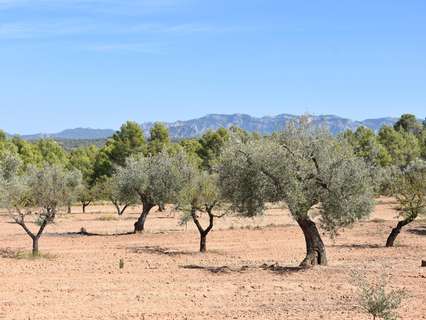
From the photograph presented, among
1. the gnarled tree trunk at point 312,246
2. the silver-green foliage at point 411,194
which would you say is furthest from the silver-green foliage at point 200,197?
the silver-green foliage at point 411,194

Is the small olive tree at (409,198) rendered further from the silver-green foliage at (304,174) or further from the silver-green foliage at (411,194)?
the silver-green foliage at (304,174)

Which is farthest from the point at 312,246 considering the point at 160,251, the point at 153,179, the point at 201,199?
the point at 153,179

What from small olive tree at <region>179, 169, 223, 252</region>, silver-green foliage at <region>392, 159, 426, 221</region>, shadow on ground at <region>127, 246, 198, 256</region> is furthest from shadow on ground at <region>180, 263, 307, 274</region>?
silver-green foliage at <region>392, 159, 426, 221</region>

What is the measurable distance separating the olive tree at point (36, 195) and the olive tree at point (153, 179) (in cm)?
1021

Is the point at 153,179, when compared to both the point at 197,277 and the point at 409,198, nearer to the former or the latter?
the point at 409,198

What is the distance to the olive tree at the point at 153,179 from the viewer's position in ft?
156

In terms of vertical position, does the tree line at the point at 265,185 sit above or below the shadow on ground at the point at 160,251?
above

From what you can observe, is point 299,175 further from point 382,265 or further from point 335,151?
point 382,265

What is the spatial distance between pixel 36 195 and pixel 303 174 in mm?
18513

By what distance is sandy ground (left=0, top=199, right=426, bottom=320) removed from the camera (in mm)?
20128

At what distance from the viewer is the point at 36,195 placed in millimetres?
37500

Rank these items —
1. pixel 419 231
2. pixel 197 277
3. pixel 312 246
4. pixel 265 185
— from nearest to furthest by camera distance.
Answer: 1. pixel 197 277
2. pixel 265 185
3. pixel 312 246
4. pixel 419 231

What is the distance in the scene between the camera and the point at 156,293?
23.0 metres

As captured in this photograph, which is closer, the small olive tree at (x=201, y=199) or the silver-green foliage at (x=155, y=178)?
the small olive tree at (x=201, y=199)
